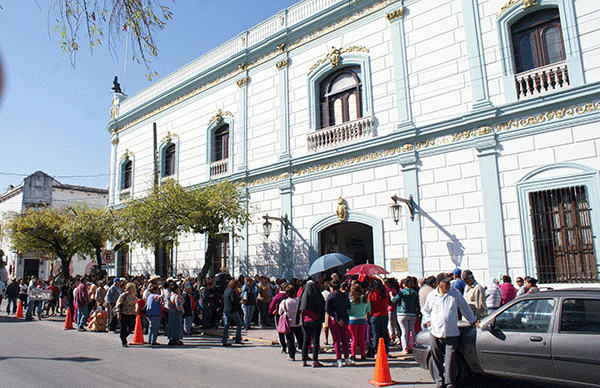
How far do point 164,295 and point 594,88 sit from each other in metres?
12.1

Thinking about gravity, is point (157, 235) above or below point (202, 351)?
above

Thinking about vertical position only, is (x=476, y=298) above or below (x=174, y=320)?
above

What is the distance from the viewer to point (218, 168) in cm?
2116

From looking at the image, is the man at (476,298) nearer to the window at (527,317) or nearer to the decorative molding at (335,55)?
the window at (527,317)

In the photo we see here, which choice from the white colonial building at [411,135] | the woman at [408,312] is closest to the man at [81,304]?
the white colonial building at [411,135]

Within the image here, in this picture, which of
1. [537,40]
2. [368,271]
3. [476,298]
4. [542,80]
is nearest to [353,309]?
[476,298]

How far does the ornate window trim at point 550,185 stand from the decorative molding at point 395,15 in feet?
22.9

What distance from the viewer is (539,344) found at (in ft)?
20.6

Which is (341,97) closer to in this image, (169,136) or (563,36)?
(563,36)

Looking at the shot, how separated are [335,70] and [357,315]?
10824 mm

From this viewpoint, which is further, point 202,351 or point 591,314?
point 202,351

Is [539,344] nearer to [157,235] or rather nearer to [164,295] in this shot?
[164,295]

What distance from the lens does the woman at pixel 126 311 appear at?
11531 millimetres

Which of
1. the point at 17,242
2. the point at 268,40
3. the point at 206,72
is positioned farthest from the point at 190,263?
the point at 17,242
